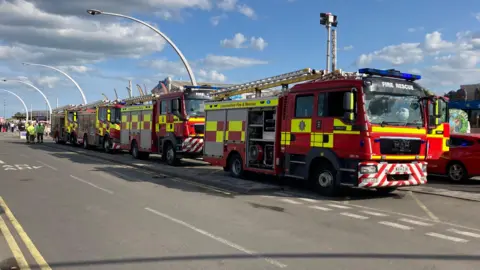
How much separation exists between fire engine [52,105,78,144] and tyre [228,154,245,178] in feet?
68.8

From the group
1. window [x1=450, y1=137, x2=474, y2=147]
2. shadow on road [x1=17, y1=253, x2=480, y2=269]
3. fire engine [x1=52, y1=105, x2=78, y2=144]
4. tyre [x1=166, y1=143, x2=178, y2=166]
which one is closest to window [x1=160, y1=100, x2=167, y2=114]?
tyre [x1=166, y1=143, x2=178, y2=166]

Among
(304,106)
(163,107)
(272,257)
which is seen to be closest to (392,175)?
(304,106)

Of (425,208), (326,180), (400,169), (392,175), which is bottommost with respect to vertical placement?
(425,208)

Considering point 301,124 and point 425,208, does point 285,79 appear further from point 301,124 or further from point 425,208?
point 425,208

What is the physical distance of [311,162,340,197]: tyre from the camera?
10.3 m

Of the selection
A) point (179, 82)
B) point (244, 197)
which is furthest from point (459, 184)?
point (179, 82)

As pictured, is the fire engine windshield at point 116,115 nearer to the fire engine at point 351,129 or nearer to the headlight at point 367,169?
the fire engine at point 351,129

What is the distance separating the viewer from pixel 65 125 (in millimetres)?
34688

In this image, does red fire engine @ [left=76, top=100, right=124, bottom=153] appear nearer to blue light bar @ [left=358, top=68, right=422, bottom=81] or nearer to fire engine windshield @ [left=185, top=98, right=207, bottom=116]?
fire engine windshield @ [left=185, top=98, right=207, bottom=116]

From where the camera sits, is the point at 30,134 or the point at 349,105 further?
the point at 30,134

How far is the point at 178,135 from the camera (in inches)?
687

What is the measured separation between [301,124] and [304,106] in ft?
1.50

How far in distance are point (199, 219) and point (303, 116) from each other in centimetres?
442

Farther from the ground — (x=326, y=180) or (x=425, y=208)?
(x=326, y=180)
